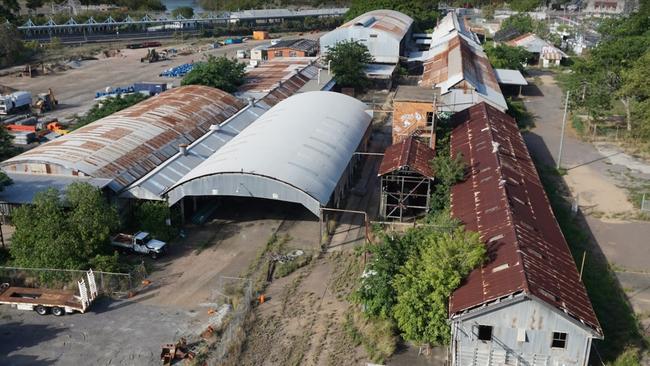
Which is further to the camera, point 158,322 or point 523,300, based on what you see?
point 158,322

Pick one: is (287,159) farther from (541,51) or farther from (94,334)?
(541,51)

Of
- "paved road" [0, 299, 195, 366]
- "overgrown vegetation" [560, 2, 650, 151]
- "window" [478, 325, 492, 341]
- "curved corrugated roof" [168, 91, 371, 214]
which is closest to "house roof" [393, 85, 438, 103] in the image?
"curved corrugated roof" [168, 91, 371, 214]

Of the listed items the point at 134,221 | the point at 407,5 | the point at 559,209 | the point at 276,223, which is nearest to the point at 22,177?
the point at 134,221

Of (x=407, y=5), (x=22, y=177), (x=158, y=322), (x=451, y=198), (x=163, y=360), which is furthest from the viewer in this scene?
(x=407, y=5)

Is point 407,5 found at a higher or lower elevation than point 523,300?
higher

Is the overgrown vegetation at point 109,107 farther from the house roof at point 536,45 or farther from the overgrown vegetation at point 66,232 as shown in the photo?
the house roof at point 536,45

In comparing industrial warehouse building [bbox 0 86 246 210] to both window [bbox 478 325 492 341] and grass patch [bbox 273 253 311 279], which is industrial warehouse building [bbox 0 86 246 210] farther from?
window [bbox 478 325 492 341]

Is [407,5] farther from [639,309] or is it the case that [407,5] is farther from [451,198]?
[639,309]
